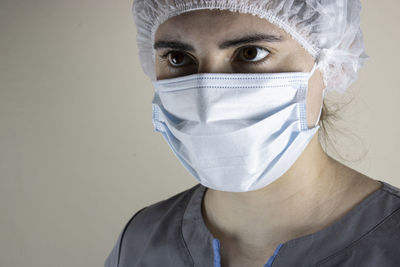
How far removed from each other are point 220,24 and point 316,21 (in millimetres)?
264

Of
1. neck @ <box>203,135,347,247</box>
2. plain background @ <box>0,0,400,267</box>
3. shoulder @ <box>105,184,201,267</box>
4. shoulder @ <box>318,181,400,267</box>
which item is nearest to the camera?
shoulder @ <box>318,181,400,267</box>

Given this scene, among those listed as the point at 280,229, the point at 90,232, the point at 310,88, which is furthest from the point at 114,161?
the point at 310,88

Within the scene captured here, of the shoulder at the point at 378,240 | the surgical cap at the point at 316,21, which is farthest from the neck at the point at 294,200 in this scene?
the surgical cap at the point at 316,21

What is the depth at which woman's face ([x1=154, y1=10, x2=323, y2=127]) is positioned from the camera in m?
1.20

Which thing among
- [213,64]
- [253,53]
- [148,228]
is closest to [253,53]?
[253,53]

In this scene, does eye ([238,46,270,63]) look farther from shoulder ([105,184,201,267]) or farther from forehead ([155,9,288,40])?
shoulder ([105,184,201,267])

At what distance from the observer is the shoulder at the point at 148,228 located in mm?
1604

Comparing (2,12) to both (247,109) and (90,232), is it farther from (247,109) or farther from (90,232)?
(247,109)

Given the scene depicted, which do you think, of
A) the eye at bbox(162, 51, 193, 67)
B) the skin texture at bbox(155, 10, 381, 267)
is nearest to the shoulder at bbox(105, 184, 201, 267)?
the skin texture at bbox(155, 10, 381, 267)

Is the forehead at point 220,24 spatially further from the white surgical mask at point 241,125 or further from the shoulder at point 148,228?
the shoulder at point 148,228

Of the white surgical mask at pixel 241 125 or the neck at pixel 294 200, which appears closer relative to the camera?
the white surgical mask at pixel 241 125

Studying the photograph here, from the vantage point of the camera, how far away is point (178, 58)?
53.8 inches

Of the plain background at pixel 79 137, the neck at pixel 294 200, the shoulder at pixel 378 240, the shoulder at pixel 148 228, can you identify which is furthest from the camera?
the plain background at pixel 79 137

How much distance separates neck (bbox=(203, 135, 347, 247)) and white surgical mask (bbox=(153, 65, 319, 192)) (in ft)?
0.29
